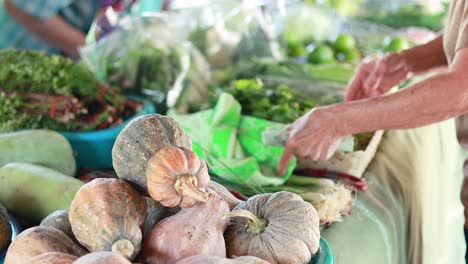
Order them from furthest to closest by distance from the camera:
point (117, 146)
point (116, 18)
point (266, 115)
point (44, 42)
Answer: point (44, 42)
point (116, 18)
point (266, 115)
point (117, 146)

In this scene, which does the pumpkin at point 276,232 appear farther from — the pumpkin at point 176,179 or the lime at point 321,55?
the lime at point 321,55

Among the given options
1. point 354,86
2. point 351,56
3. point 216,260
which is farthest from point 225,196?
point 351,56

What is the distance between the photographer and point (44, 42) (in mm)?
2979

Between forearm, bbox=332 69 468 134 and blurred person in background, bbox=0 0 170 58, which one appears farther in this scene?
blurred person in background, bbox=0 0 170 58

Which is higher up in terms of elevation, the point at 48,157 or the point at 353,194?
the point at 48,157

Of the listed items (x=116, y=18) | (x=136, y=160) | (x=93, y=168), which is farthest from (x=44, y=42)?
(x=136, y=160)

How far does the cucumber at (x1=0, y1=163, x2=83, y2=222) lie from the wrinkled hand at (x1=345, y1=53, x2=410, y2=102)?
3.65ft

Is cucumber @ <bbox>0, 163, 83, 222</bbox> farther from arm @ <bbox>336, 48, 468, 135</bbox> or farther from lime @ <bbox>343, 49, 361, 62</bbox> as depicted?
lime @ <bbox>343, 49, 361, 62</bbox>

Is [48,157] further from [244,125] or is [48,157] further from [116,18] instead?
[116,18]

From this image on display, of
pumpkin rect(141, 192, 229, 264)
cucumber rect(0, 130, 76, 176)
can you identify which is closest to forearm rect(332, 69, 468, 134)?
pumpkin rect(141, 192, 229, 264)

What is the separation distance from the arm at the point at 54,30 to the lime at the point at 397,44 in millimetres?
1722

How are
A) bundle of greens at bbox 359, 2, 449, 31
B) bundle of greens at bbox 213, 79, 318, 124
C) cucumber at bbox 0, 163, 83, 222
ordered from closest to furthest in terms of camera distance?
cucumber at bbox 0, 163, 83, 222
bundle of greens at bbox 213, 79, 318, 124
bundle of greens at bbox 359, 2, 449, 31

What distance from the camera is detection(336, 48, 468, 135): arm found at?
52.4 inches

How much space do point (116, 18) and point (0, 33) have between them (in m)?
0.66
